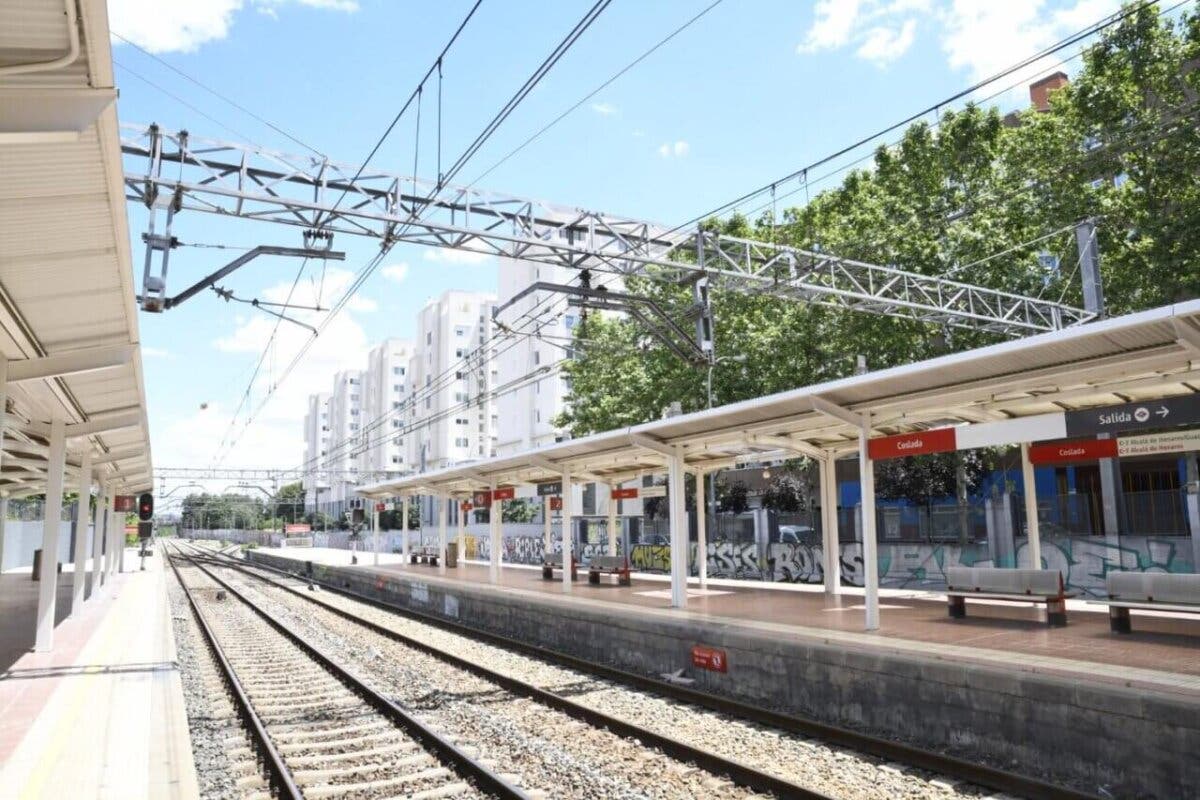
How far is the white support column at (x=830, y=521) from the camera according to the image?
15.7m

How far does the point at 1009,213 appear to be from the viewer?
22.0m

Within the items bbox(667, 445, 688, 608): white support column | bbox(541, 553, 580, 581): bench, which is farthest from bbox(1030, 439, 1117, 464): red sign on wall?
bbox(541, 553, 580, 581): bench

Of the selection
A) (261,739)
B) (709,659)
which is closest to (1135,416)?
(709,659)

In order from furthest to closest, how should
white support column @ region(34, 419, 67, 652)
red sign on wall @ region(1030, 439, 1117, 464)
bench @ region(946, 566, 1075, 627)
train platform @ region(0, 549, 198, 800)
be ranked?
1. white support column @ region(34, 419, 67, 652)
2. bench @ region(946, 566, 1075, 627)
3. red sign on wall @ region(1030, 439, 1117, 464)
4. train platform @ region(0, 549, 198, 800)

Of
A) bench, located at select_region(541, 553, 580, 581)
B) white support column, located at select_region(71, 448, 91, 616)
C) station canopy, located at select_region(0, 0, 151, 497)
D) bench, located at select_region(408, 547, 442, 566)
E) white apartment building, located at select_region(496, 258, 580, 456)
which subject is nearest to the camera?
station canopy, located at select_region(0, 0, 151, 497)

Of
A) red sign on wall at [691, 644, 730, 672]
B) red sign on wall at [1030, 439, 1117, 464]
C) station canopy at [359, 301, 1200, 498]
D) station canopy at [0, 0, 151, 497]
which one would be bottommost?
red sign on wall at [691, 644, 730, 672]

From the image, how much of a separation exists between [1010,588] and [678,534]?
16.7 ft

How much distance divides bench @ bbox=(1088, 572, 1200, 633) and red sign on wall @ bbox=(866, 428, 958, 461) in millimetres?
2552

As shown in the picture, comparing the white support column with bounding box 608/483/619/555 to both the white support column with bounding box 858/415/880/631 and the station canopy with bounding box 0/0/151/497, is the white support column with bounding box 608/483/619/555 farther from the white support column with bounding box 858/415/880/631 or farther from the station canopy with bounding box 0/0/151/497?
→ the station canopy with bounding box 0/0/151/497

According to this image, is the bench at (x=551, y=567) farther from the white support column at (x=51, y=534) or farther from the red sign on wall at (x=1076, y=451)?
the red sign on wall at (x=1076, y=451)

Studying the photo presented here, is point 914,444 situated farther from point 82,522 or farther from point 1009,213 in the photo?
point 82,522

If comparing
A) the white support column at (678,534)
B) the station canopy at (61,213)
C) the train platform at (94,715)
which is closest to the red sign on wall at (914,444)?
the white support column at (678,534)

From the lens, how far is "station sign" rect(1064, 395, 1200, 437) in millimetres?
7980

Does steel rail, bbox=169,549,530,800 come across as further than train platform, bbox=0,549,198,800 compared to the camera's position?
Yes
